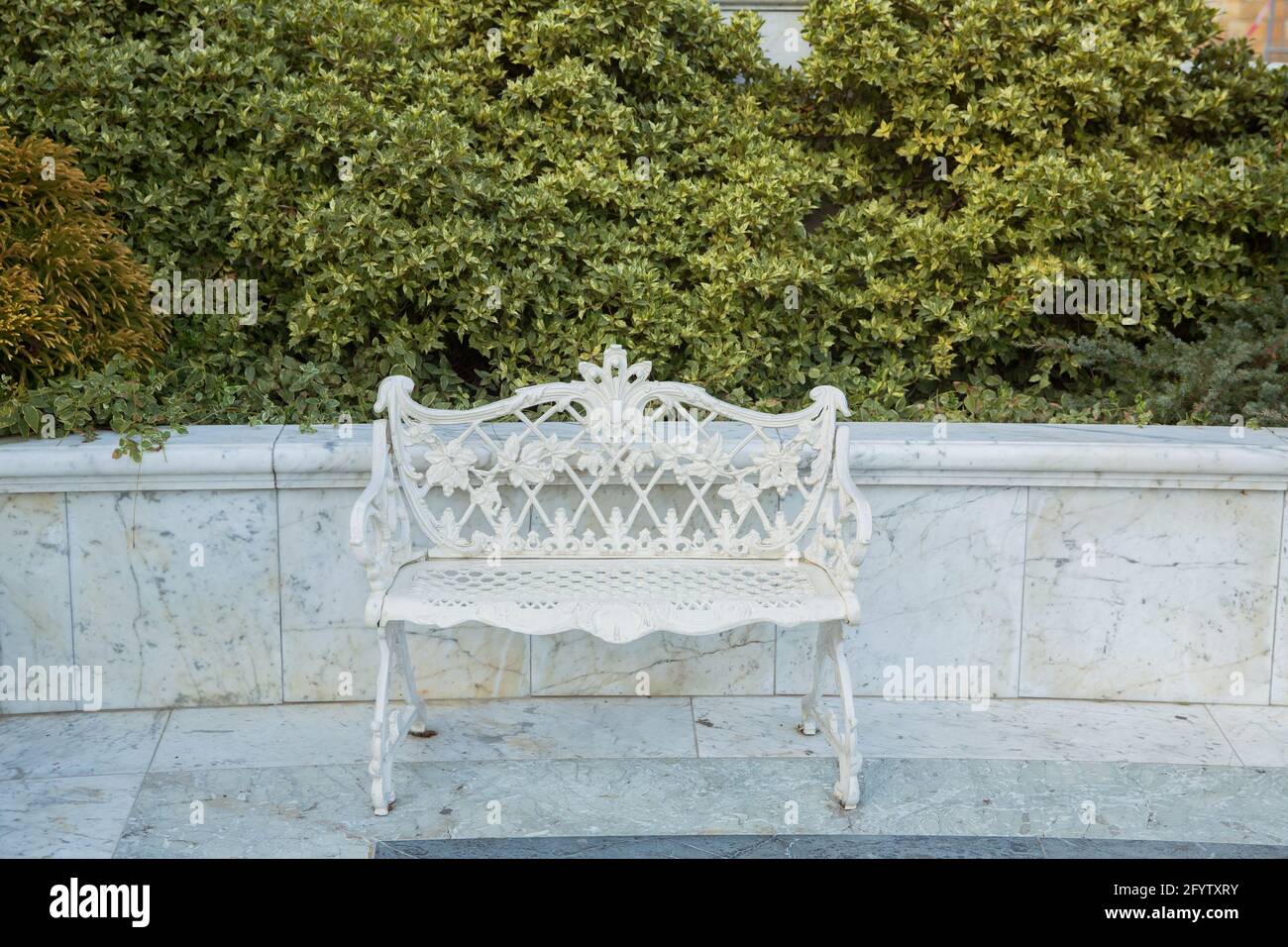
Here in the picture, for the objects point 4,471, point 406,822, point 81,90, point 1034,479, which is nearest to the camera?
point 406,822

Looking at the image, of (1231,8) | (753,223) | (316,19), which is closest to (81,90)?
(316,19)

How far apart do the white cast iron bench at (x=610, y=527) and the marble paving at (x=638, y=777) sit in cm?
17

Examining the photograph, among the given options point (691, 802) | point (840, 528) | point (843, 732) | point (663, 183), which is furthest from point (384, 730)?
point (663, 183)

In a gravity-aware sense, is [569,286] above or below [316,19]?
below

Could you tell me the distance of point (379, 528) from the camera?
3.54 metres

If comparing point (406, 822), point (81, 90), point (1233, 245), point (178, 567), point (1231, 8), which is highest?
point (1231, 8)

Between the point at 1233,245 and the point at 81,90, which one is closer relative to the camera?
the point at 81,90

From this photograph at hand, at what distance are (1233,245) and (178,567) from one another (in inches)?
160

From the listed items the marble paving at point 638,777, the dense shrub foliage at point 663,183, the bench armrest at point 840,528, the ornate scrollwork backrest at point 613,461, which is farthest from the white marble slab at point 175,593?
the bench armrest at point 840,528

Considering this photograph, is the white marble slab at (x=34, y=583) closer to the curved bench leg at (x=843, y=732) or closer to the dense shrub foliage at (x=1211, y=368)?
the curved bench leg at (x=843, y=732)

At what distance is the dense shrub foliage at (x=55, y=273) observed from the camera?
412 centimetres

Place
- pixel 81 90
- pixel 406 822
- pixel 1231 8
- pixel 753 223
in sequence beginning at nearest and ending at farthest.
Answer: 1. pixel 406 822
2. pixel 81 90
3. pixel 753 223
4. pixel 1231 8

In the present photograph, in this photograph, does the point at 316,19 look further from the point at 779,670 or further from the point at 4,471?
the point at 779,670

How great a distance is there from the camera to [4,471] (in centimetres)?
388
